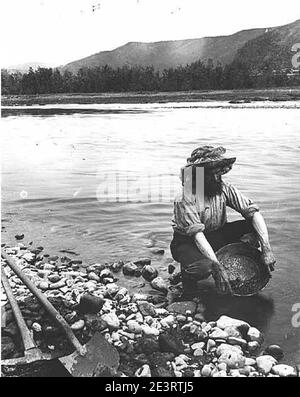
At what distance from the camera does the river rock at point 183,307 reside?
5512mm

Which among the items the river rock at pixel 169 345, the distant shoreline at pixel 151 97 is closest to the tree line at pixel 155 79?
the distant shoreline at pixel 151 97

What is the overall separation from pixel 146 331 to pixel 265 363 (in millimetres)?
1184

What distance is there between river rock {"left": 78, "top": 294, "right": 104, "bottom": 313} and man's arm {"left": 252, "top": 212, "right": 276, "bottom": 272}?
1.89 metres

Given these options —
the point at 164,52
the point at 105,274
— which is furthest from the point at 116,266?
the point at 164,52

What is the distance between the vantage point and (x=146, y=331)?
5066 mm

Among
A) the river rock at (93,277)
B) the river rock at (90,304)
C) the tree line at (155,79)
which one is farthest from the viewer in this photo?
the tree line at (155,79)

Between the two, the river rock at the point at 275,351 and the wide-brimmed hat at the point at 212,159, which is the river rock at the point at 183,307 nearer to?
the river rock at the point at 275,351

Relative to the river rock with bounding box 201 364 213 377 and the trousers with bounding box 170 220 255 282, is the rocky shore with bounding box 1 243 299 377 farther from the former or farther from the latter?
the trousers with bounding box 170 220 255 282

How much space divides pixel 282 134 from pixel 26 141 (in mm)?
7574

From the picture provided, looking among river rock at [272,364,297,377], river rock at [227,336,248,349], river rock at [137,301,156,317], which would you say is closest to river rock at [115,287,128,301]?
river rock at [137,301,156,317]

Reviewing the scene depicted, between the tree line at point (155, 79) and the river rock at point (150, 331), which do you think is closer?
the river rock at point (150, 331)
